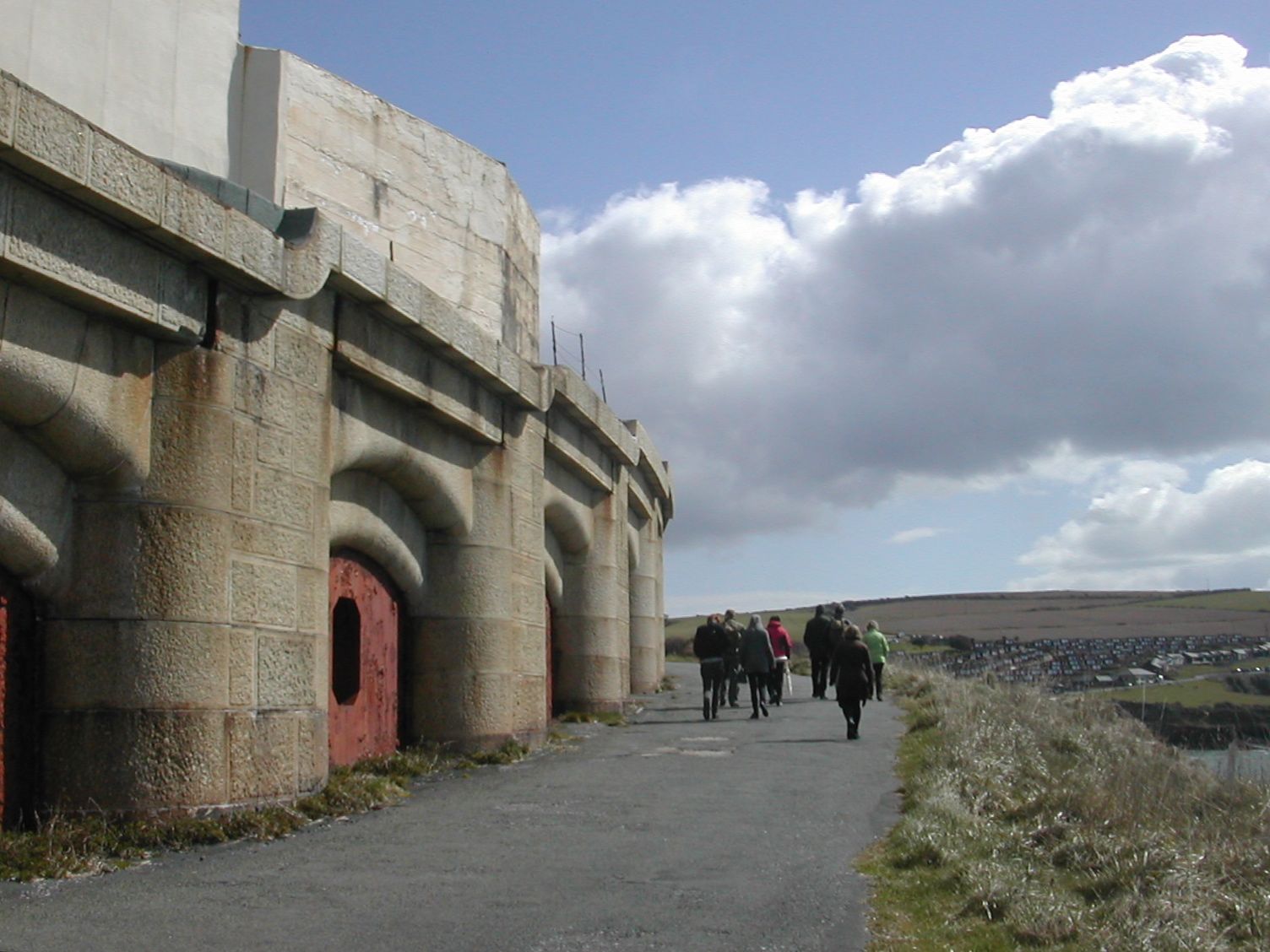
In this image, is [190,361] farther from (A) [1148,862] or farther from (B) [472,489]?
(A) [1148,862]

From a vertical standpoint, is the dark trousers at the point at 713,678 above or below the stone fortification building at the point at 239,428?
below

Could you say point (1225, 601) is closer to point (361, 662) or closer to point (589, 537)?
point (589, 537)

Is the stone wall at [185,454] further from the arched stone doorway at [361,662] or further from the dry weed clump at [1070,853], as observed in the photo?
the dry weed clump at [1070,853]

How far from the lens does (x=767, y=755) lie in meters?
13.8

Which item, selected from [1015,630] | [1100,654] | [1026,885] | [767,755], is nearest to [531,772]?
[767,755]

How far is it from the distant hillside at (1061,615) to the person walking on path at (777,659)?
24.6 m

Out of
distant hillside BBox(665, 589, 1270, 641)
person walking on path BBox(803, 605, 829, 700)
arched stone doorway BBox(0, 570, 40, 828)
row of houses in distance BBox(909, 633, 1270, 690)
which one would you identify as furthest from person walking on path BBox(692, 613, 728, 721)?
distant hillside BBox(665, 589, 1270, 641)

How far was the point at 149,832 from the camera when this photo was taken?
828 cm

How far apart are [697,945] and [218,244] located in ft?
16.8

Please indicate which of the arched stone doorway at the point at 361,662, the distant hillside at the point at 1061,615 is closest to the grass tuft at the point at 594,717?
→ the arched stone doorway at the point at 361,662

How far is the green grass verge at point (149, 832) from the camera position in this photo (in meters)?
7.53

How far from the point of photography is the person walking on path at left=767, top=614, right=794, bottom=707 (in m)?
20.1

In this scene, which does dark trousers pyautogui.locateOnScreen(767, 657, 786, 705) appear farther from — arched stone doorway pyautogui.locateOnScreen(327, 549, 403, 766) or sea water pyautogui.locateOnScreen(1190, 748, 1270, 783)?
sea water pyautogui.locateOnScreen(1190, 748, 1270, 783)

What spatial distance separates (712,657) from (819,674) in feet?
13.0
